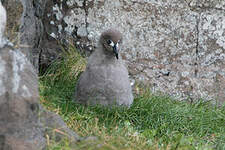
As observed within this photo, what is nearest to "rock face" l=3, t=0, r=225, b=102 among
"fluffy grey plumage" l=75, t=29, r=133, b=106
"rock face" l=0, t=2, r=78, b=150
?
"fluffy grey plumage" l=75, t=29, r=133, b=106

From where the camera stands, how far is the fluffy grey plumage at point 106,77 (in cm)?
489

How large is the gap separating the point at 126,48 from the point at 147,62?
13.7 inches

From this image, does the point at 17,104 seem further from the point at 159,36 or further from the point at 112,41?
the point at 159,36

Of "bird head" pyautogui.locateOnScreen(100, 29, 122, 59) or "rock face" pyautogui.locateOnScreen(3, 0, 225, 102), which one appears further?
"rock face" pyautogui.locateOnScreen(3, 0, 225, 102)

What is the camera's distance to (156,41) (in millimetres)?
5891

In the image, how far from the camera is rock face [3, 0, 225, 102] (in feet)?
19.0

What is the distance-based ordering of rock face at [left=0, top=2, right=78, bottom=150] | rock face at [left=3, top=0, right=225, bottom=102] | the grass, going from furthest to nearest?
rock face at [left=3, top=0, right=225, bottom=102]
the grass
rock face at [left=0, top=2, right=78, bottom=150]

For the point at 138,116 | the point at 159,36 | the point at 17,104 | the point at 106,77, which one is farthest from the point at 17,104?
the point at 159,36

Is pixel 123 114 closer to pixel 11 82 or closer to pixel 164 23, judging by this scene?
pixel 164 23

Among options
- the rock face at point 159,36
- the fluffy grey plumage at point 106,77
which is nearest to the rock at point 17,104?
the fluffy grey plumage at point 106,77

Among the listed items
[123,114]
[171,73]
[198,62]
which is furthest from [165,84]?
[123,114]

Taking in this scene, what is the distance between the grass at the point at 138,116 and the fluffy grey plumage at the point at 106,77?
0.39 feet

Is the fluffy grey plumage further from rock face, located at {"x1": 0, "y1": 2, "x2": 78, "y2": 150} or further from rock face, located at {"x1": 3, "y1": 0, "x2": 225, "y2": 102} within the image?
rock face, located at {"x1": 0, "y1": 2, "x2": 78, "y2": 150}

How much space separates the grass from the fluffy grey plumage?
4.7 inches
